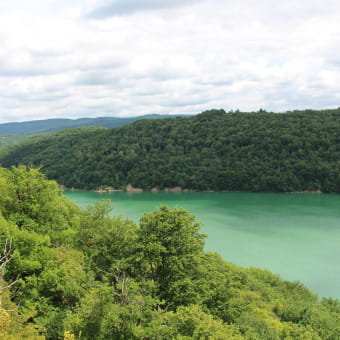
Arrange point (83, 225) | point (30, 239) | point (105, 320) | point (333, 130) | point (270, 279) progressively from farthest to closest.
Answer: point (333, 130) < point (270, 279) < point (83, 225) < point (30, 239) < point (105, 320)

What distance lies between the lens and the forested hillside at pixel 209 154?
190 ft

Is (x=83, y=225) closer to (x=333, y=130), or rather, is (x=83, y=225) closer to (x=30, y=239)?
(x=30, y=239)

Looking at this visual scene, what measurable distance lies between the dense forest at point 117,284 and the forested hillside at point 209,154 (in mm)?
45759

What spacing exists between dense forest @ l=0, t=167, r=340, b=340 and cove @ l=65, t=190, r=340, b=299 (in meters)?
2.09

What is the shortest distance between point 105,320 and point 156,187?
5865cm

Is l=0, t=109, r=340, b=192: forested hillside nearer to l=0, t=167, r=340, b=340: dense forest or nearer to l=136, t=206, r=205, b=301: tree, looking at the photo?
l=0, t=167, r=340, b=340: dense forest

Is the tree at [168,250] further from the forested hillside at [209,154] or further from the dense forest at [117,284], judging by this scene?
the forested hillside at [209,154]

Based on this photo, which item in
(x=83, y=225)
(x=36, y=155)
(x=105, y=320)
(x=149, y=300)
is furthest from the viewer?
(x=36, y=155)

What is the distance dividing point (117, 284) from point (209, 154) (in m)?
61.2

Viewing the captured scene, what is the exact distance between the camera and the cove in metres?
24.5

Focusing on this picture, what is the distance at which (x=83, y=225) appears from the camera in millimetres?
15477

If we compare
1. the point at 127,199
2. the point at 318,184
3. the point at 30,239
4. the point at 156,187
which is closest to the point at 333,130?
the point at 318,184

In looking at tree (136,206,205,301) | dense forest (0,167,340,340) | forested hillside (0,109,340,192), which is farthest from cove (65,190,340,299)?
forested hillside (0,109,340,192)

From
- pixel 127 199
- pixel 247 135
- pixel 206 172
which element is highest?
pixel 247 135
